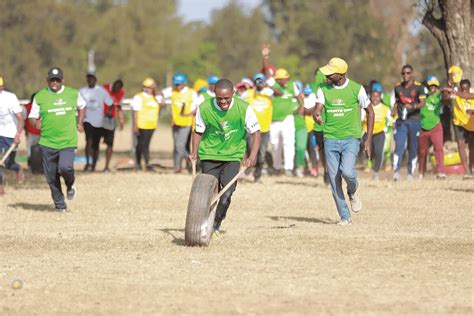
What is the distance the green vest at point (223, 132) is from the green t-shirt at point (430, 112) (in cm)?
941

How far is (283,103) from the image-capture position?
2397cm

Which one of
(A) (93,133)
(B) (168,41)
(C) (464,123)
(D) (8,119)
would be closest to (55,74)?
(D) (8,119)

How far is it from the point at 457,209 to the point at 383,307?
8.27 metres

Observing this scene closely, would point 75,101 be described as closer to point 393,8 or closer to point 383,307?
point 383,307

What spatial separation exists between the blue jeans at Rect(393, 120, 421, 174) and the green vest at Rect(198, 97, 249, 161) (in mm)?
9427

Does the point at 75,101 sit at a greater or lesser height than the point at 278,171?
greater

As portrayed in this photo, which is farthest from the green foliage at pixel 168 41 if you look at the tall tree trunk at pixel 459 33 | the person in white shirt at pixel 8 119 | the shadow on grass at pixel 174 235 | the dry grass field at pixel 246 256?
the shadow on grass at pixel 174 235

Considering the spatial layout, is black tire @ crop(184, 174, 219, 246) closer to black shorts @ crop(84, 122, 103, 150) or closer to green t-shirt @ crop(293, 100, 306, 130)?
green t-shirt @ crop(293, 100, 306, 130)

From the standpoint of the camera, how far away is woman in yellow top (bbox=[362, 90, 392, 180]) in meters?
23.1

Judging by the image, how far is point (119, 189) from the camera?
21.7m

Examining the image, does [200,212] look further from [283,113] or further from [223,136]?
[283,113]

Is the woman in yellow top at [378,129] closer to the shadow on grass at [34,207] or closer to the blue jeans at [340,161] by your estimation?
the shadow on grass at [34,207]

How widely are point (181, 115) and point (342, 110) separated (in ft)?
32.9

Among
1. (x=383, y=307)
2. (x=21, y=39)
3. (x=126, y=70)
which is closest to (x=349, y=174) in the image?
(x=383, y=307)
